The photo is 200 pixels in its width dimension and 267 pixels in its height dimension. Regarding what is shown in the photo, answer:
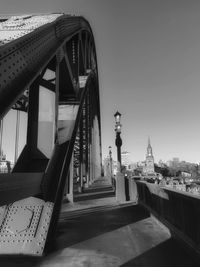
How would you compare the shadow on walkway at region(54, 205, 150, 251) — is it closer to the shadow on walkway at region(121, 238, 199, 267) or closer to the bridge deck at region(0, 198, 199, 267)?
the bridge deck at region(0, 198, 199, 267)

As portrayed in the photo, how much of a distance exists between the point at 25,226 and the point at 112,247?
6.45 feet

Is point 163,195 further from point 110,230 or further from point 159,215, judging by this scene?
point 110,230

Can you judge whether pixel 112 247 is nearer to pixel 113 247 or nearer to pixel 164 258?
pixel 113 247

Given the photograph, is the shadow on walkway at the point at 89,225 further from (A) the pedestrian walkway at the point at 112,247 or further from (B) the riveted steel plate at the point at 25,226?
(B) the riveted steel plate at the point at 25,226

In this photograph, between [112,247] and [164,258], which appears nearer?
[164,258]

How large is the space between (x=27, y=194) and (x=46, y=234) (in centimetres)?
155

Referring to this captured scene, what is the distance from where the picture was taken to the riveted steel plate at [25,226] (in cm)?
529

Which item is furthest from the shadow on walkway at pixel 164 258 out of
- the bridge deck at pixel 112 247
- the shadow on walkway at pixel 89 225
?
the shadow on walkway at pixel 89 225

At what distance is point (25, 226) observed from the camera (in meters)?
5.41

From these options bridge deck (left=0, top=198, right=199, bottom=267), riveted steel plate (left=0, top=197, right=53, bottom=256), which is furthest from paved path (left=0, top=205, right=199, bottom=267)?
riveted steel plate (left=0, top=197, right=53, bottom=256)

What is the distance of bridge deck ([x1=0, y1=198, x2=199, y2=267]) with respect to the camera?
4.79 meters

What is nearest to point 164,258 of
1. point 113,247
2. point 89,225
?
point 113,247

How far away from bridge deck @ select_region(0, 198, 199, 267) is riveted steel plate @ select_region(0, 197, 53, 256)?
28 centimetres

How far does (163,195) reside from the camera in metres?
8.20
